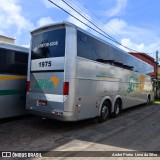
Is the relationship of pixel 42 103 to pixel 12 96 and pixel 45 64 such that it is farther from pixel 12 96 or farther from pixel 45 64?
pixel 12 96

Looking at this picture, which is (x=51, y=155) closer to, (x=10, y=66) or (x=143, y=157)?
(x=143, y=157)

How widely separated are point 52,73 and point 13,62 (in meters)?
1.94

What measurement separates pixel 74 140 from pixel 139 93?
933cm

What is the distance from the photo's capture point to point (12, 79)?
8.99m

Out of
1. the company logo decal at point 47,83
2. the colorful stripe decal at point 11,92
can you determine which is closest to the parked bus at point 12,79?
the colorful stripe decal at point 11,92

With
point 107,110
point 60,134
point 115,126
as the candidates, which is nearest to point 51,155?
point 60,134

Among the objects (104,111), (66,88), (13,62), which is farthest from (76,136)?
(13,62)

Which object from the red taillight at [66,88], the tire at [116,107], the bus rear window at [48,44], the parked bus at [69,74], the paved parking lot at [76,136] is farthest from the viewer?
the tire at [116,107]

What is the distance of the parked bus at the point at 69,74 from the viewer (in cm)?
773

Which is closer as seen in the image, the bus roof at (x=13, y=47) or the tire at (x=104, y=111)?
the bus roof at (x=13, y=47)

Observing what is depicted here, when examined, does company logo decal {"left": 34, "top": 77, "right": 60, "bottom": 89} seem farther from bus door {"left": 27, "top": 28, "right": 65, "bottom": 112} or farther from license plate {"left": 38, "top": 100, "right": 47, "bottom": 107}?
license plate {"left": 38, "top": 100, "right": 47, "bottom": 107}

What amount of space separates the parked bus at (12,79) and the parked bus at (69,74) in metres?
0.67

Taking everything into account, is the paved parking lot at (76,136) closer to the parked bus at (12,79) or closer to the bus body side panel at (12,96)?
the bus body side panel at (12,96)

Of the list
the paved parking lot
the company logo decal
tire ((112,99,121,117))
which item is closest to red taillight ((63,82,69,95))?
the company logo decal
